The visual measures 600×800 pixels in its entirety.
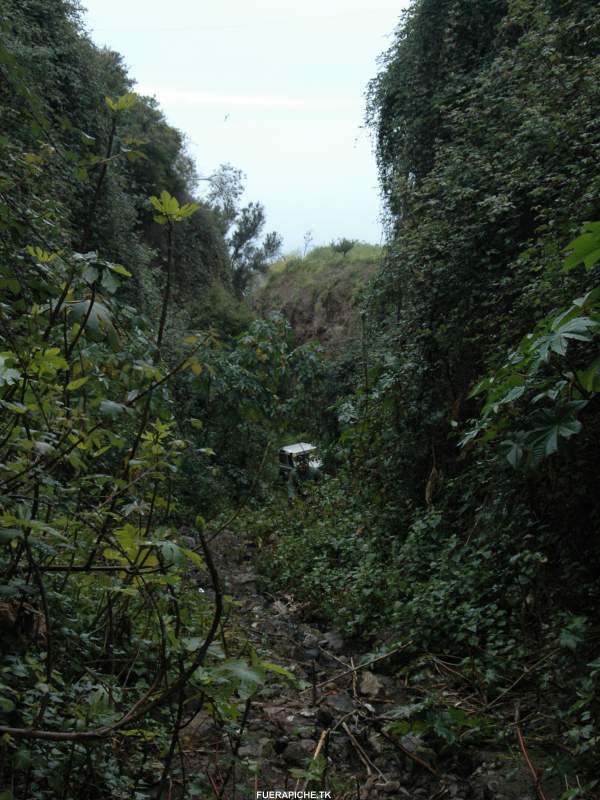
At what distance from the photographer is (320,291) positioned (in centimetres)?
2200

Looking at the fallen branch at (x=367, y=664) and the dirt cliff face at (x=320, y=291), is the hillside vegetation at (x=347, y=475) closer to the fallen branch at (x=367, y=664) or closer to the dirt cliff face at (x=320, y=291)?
the fallen branch at (x=367, y=664)

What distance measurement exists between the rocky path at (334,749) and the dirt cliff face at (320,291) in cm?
1495

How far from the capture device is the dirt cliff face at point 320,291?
68.1 ft

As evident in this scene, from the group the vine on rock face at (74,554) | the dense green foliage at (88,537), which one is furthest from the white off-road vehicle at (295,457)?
the vine on rock face at (74,554)

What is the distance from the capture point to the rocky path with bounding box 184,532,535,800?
3082 millimetres

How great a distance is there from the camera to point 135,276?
13.2 meters

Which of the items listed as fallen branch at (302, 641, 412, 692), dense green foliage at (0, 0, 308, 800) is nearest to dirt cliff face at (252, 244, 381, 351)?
fallen branch at (302, 641, 412, 692)

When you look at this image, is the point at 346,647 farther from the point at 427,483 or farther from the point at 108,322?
the point at 108,322

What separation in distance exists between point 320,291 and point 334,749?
1915 cm

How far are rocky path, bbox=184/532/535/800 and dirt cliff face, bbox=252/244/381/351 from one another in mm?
14947

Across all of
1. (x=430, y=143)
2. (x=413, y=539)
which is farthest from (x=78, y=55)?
(x=413, y=539)

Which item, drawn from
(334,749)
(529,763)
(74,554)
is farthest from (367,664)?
(74,554)

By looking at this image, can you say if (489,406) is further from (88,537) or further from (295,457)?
→ (295,457)

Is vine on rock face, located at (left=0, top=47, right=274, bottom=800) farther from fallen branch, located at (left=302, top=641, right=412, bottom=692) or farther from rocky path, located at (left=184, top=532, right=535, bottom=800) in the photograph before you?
fallen branch, located at (left=302, top=641, right=412, bottom=692)
